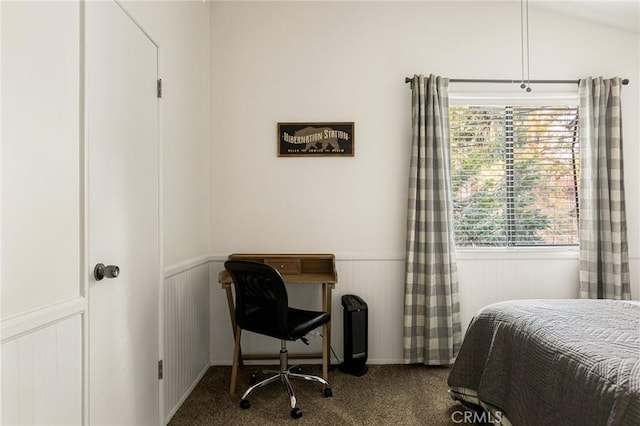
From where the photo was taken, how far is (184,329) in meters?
2.31

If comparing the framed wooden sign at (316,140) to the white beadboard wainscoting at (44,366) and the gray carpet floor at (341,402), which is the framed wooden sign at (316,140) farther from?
the white beadboard wainscoting at (44,366)

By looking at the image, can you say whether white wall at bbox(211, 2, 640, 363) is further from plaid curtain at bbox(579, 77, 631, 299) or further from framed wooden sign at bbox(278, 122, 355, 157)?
plaid curtain at bbox(579, 77, 631, 299)

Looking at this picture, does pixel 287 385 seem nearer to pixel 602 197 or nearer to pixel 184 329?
pixel 184 329

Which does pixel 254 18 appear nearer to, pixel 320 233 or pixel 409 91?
pixel 409 91

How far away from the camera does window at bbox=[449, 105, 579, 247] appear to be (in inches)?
115

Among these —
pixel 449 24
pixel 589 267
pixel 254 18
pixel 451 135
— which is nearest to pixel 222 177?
pixel 254 18

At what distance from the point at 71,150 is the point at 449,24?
113 inches

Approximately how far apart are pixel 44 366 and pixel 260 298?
116cm

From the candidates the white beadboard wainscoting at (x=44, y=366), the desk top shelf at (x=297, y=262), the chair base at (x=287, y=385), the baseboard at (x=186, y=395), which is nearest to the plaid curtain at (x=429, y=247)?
the desk top shelf at (x=297, y=262)

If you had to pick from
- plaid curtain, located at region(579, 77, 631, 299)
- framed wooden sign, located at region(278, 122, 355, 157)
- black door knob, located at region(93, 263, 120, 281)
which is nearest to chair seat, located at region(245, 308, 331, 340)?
black door knob, located at region(93, 263, 120, 281)

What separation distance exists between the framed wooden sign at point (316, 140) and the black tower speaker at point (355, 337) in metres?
1.20

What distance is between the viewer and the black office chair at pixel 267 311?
205 centimetres

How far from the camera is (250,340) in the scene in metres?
2.79

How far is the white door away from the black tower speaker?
1.29 metres
